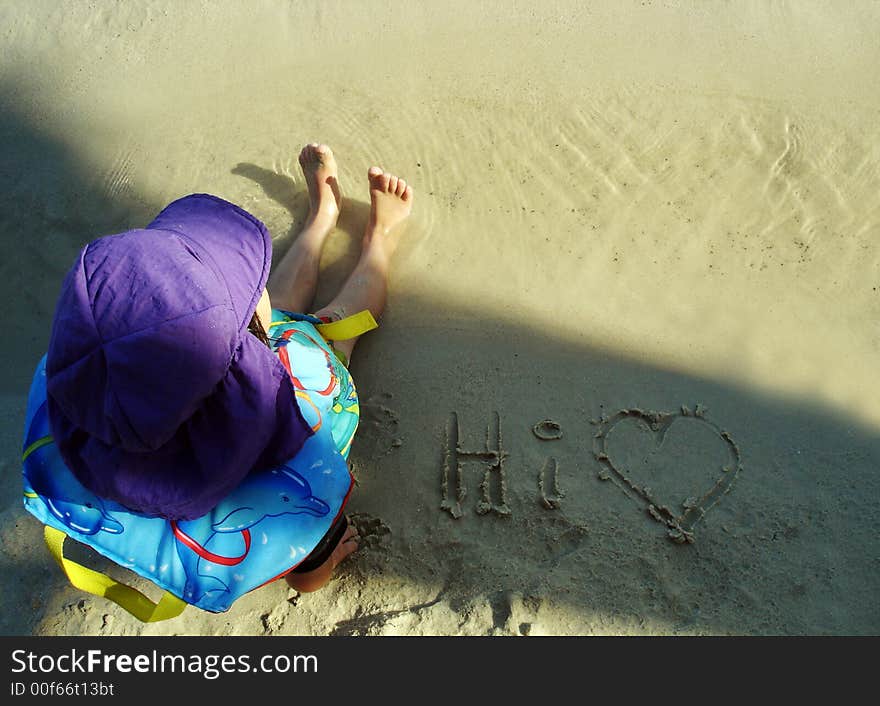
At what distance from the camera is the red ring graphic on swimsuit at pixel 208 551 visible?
5.54 ft

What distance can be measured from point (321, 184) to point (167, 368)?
1.68 meters

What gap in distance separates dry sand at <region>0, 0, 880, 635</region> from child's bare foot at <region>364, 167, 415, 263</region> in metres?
0.07

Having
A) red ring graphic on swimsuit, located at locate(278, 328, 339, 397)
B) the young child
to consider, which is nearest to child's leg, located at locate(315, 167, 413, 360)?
red ring graphic on swimsuit, located at locate(278, 328, 339, 397)

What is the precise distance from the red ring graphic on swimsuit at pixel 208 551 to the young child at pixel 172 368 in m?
0.11

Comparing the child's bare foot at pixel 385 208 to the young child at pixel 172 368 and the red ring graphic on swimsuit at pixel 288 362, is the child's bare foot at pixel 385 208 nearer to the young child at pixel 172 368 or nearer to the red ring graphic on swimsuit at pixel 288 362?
the red ring graphic on swimsuit at pixel 288 362

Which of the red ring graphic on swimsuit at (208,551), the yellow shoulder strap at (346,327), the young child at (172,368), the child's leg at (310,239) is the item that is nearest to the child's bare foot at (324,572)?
the red ring graphic on swimsuit at (208,551)

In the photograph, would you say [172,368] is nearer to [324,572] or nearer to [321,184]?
[324,572]

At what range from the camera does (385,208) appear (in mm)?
2750

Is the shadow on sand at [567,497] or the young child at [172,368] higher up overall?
the young child at [172,368]

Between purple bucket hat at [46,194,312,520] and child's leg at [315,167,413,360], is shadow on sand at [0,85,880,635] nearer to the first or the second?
child's leg at [315,167,413,360]

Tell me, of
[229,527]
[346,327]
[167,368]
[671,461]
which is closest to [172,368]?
[167,368]

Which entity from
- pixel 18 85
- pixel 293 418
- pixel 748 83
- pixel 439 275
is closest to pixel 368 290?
pixel 439 275

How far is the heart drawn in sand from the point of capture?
2.11 metres

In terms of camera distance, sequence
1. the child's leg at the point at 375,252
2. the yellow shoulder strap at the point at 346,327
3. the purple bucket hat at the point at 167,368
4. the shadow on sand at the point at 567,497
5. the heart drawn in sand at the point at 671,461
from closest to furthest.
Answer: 1. the purple bucket hat at the point at 167,368
2. the shadow on sand at the point at 567,497
3. the heart drawn in sand at the point at 671,461
4. the yellow shoulder strap at the point at 346,327
5. the child's leg at the point at 375,252
